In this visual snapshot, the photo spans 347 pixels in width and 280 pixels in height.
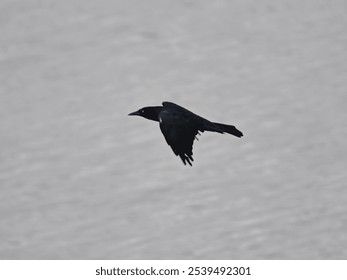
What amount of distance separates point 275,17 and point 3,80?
837 cm

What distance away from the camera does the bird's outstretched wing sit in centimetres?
1112

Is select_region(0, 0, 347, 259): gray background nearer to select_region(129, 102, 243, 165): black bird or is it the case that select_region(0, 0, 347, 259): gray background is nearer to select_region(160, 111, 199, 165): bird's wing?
select_region(129, 102, 243, 165): black bird

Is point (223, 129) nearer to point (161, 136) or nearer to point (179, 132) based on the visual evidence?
point (179, 132)

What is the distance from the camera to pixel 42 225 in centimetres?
2406

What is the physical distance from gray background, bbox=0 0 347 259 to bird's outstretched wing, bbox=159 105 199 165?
1092 centimetres

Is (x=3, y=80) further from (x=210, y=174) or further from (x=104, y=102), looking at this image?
(x=210, y=174)

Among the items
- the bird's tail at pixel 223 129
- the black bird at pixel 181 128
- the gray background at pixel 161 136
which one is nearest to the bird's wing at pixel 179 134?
the black bird at pixel 181 128

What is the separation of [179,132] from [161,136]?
1507 cm

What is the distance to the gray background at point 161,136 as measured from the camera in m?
23.6

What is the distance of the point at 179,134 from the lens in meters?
11.2

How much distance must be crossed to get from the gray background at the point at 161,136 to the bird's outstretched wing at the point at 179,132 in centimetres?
1092

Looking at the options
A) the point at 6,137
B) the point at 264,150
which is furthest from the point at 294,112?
the point at 6,137

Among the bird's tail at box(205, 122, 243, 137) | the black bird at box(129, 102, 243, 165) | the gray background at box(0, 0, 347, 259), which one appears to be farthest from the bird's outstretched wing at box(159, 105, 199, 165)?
the gray background at box(0, 0, 347, 259)

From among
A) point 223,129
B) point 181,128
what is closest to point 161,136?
point 223,129
